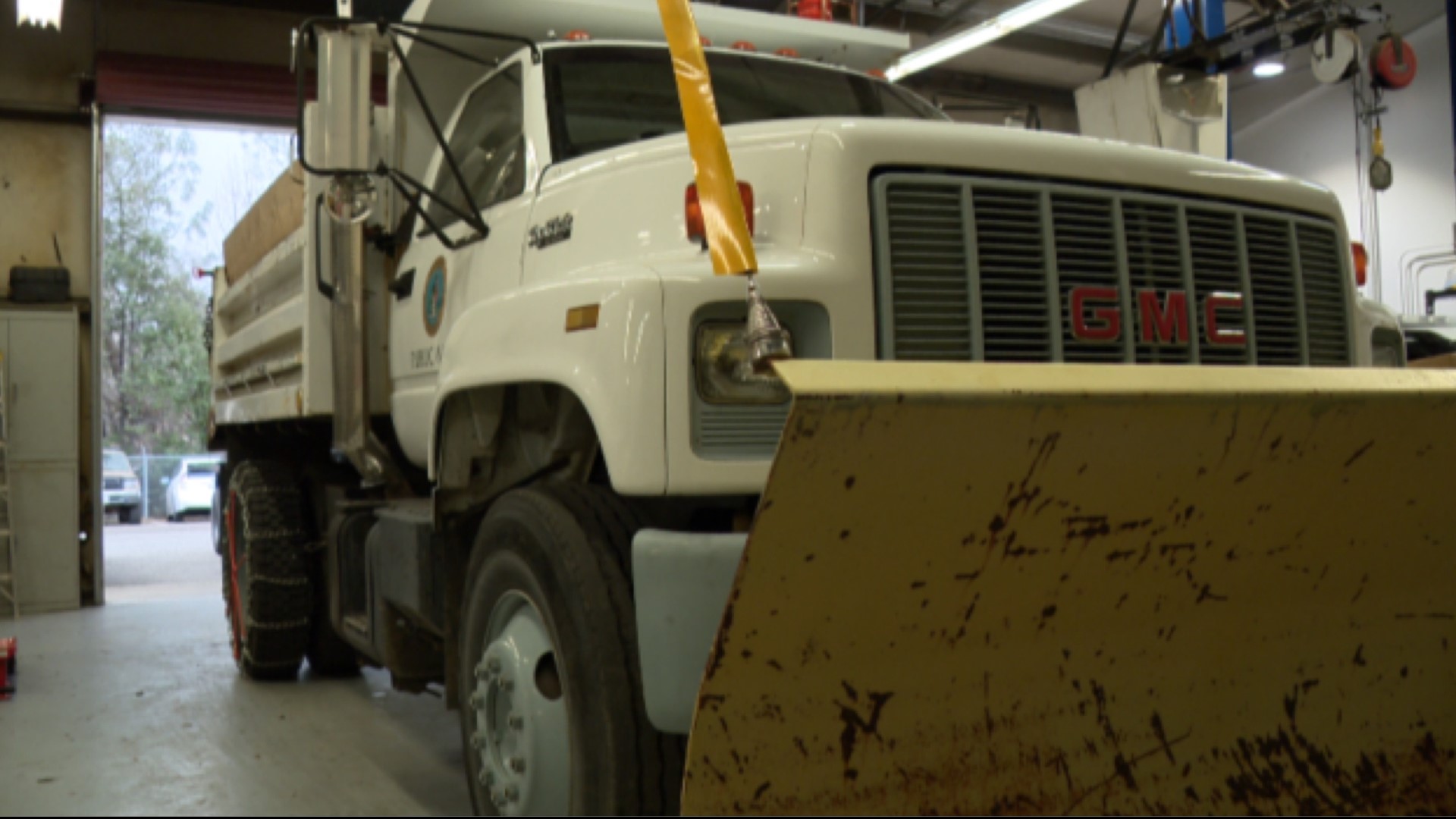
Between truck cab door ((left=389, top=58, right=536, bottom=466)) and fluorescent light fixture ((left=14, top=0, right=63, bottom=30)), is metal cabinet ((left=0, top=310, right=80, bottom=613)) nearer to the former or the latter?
fluorescent light fixture ((left=14, top=0, right=63, bottom=30))

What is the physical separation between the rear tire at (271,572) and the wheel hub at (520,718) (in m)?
2.89

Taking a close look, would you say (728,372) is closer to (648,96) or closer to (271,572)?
(648,96)

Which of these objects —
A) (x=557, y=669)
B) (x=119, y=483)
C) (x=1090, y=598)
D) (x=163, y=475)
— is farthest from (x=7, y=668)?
(x=163, y=475)

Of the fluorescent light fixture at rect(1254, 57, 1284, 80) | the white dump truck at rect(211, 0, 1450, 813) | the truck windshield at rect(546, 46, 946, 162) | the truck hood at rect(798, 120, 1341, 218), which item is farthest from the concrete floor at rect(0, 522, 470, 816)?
the fluorescent light fixture at rect(1254, 57, 1284, 80)

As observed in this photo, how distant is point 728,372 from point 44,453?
892 centimetres

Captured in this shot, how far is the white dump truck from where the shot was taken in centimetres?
217

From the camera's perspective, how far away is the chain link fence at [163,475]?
1806 centimetres

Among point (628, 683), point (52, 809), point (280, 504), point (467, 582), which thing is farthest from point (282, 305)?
point (628, 683)

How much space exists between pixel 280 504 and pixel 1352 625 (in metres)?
4.52

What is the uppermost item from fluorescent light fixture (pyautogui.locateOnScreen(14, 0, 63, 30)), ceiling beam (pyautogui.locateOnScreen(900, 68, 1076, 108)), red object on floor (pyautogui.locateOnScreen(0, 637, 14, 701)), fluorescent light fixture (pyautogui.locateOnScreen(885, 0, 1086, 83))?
ceiling beam (pyautogui.locateOnScreen(900, 68, 1076, 108))

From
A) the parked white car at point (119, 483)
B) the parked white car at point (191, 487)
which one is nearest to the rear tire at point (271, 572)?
the parked white car at point (119, 483)

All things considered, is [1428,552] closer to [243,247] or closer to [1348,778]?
[1348,778]

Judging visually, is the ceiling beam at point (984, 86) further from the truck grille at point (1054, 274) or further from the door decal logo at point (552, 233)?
the truck grille at point (1054, 274)

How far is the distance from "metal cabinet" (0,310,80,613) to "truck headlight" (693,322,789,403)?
875 centimetres
